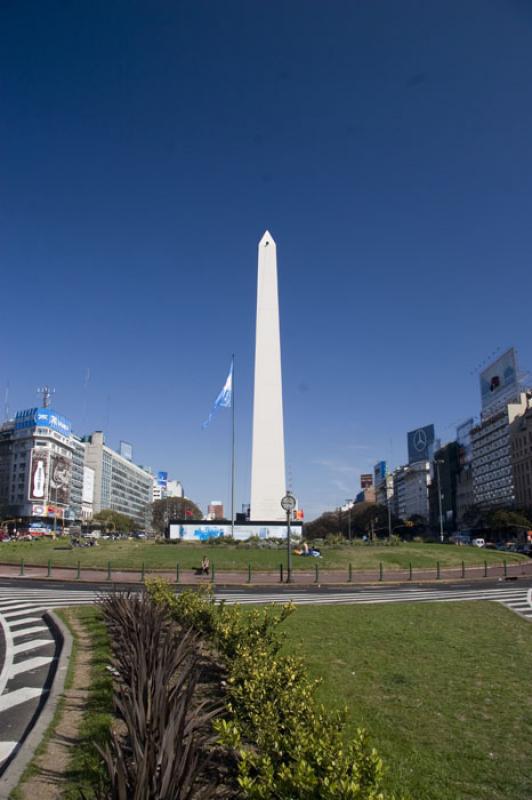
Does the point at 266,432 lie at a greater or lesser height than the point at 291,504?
greater

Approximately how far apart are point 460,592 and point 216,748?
20497 mm

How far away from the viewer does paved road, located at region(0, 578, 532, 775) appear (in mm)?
7352

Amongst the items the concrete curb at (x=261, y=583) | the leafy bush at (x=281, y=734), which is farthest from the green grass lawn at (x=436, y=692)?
the concrete curb at (x=261, y=583)

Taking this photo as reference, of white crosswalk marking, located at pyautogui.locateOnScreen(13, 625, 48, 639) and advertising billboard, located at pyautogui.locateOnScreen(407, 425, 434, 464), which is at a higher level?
advertising billboard, located at pyautogui.locateOnScreen(407, 425, 434, 464)

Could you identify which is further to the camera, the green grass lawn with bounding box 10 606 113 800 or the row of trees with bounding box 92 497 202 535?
the row of trees with bounding box 92 497 202 535

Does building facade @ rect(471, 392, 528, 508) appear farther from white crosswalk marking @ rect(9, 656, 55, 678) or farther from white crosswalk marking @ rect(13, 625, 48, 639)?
white crosswalk marking @ rect(9, 656, 55, 678)

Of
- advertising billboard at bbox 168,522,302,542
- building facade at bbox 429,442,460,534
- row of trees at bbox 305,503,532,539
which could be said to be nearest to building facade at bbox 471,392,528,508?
row of trees at bbox 305,503,532,539

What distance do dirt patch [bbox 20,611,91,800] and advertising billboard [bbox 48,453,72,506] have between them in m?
133

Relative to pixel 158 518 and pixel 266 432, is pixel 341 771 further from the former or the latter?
pixel 158 518

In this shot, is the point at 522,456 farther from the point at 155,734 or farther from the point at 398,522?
the point at 155,734

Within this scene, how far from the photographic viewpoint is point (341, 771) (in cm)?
366

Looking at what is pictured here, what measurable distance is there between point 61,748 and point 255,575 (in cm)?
2898

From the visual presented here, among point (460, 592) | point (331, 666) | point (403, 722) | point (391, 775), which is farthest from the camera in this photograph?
point (460, 592)

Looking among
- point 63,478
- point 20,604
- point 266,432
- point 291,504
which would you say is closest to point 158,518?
point 63,478
